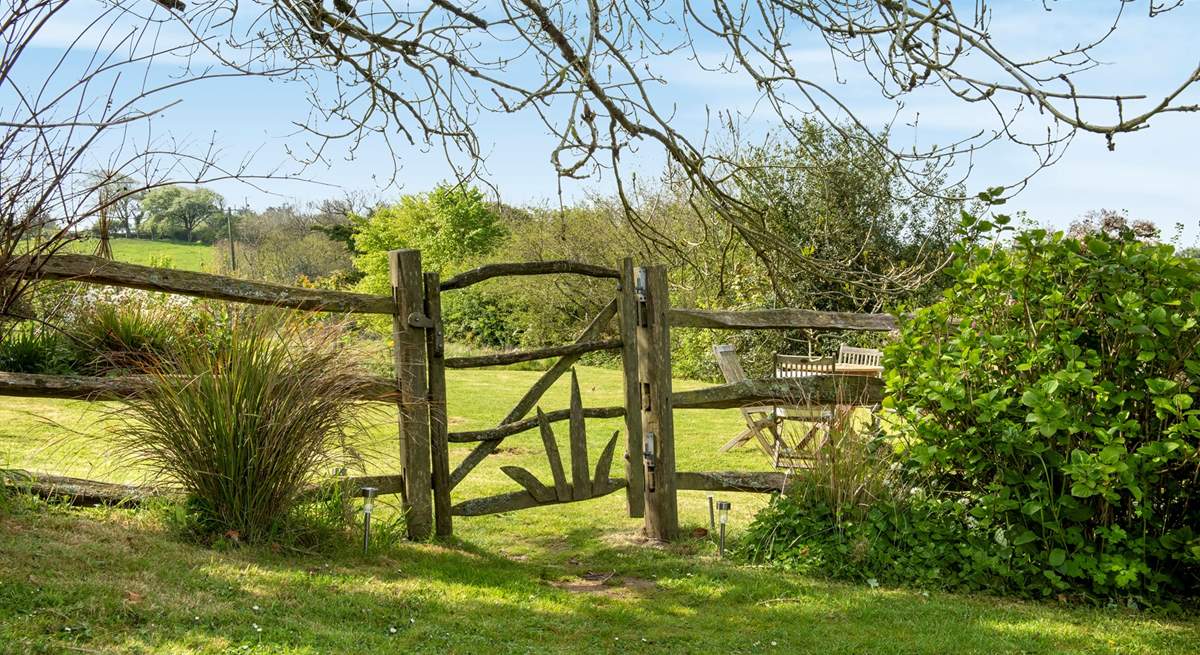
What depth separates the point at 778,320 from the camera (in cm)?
624

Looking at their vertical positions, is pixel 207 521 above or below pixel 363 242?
below

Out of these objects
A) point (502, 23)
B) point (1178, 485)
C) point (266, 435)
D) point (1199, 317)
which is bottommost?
point (1178, 485)

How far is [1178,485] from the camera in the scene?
4898mm

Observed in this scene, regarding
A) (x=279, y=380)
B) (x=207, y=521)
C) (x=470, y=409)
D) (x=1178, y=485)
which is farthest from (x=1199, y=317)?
(x=470, y=409)

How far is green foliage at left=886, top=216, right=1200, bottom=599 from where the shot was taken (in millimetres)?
4715

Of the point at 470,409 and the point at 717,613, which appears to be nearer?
the point at 717,613

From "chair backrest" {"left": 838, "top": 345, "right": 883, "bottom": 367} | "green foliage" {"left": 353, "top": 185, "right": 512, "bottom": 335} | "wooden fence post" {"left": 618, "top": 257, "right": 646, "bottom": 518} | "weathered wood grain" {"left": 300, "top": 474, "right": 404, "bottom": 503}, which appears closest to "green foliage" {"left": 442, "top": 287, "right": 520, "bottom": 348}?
"green foliage" {"left": 353, "top": 185, "right": 512, "bottom": 335}

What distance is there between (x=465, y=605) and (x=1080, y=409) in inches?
120

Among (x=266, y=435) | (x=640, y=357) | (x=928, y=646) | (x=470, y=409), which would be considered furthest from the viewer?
(x=470, y=409)

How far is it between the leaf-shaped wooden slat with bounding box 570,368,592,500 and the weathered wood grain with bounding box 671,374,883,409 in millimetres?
578

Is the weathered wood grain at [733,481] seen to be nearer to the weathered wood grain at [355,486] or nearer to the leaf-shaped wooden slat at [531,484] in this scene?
the leaf-shaped wooden slat at [531,484]

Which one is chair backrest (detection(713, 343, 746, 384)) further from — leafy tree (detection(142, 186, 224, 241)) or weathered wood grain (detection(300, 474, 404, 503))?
leafy tree (detection(142, 186, 224, 241))

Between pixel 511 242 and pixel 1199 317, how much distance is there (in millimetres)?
18191

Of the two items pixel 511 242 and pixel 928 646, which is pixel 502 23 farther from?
pixel 511 242
